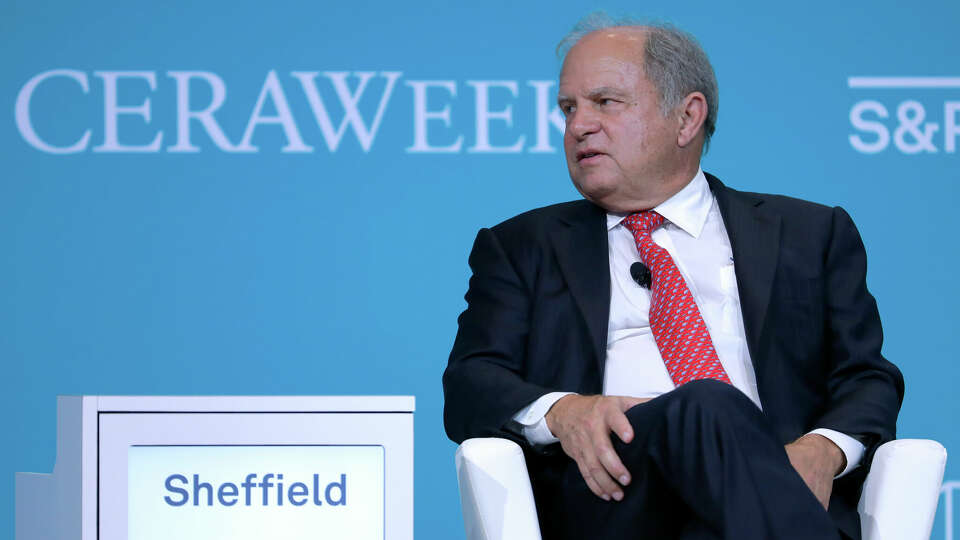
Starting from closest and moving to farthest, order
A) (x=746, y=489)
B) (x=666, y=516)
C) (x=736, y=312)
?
(x=746, y=489)
(x=666, y=516)
(x=736, y=312)

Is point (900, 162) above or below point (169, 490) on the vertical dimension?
above

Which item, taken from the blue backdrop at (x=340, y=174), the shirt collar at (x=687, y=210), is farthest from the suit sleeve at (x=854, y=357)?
the blue backdrop at (x=340, y=174)

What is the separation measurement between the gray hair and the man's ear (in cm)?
1

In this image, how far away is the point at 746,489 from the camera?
1615 millimetres

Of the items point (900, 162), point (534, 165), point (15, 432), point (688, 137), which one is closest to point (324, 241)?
point (534, 165)

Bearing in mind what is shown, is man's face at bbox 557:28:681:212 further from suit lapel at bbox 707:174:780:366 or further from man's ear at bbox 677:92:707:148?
suit lapel at bbox 707:174:780:366

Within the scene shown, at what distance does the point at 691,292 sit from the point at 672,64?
0.41 meters

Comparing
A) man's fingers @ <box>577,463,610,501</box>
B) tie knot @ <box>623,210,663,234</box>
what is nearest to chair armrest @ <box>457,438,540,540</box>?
man's fingers @ <box>577,463,610,501</box>

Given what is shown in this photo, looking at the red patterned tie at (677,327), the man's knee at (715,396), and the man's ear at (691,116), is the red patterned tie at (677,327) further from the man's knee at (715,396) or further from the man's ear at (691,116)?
the man's knee at (715,396)

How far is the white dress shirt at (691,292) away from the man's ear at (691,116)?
0.28 ft

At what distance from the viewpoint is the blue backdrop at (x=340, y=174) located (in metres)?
3.12

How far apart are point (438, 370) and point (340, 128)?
653 mm

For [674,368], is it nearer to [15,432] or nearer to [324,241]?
[324,241]

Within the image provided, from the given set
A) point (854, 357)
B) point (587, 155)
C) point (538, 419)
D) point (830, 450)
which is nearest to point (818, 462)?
point (830, 450)
